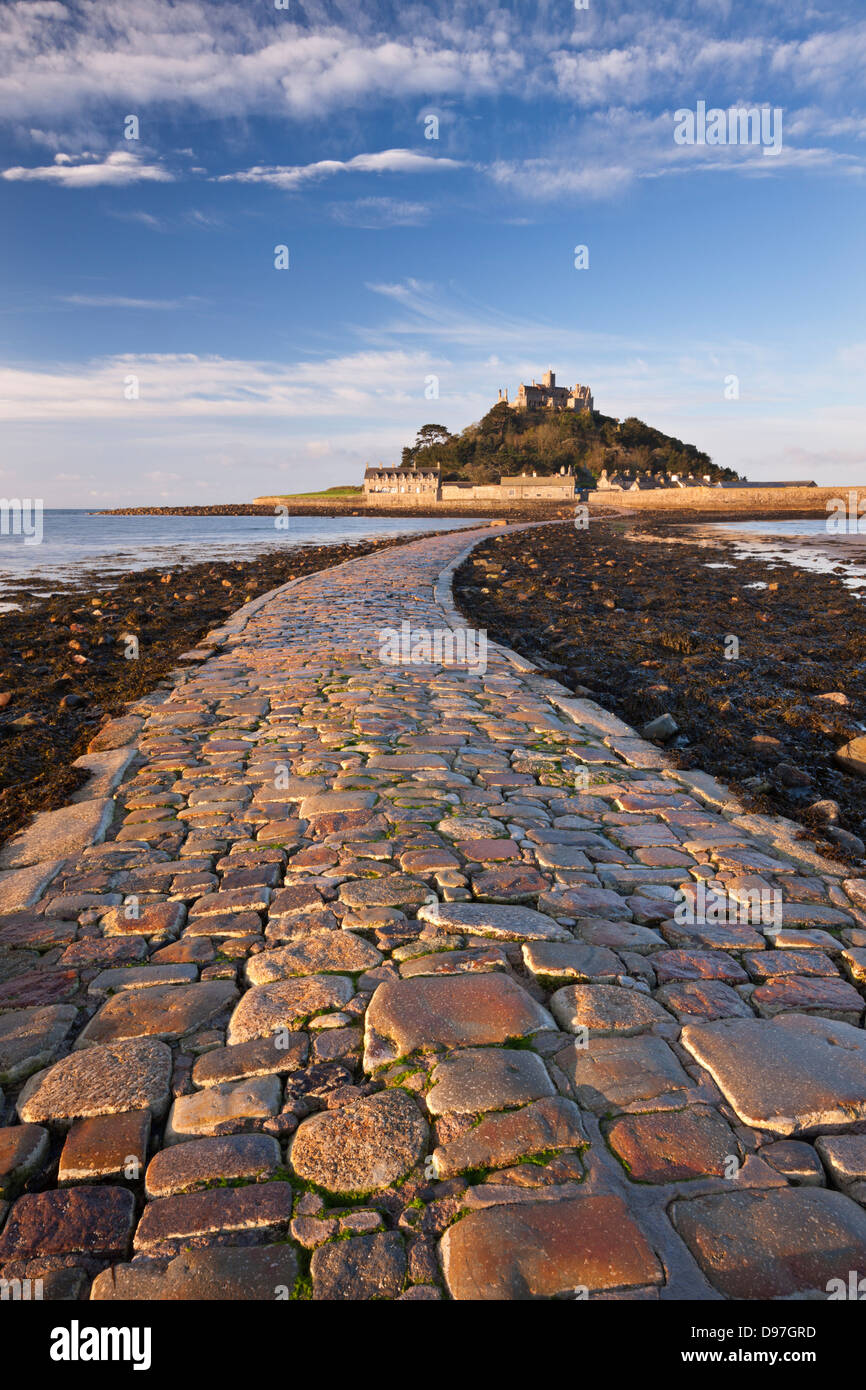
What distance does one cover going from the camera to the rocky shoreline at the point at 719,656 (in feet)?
17.4

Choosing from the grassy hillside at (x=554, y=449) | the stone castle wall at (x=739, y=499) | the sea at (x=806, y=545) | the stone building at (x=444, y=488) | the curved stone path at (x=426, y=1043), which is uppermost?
the grassy hillside at (x=554, y=449)

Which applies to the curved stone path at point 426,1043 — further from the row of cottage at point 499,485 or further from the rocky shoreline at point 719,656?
the row of cottage at point 499,485

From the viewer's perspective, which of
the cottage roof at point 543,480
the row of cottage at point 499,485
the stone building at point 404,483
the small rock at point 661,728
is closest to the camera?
the small rock at point 661,728

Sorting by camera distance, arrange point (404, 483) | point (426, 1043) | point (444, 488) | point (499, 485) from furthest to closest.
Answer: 1. point (404, 483)
2. point (444, 488)
3. point (499, 485)
4. point (426, 1043)

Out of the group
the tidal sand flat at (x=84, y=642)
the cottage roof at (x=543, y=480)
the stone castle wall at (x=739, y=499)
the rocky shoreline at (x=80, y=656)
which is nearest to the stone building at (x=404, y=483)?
the cottage roof at (x=543, y=480)

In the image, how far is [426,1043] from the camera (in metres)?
2.27

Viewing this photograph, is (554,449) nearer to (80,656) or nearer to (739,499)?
(739,499)

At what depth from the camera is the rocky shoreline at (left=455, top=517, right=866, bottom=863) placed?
531 cm

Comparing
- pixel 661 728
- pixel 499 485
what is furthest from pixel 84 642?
pixel 499 485

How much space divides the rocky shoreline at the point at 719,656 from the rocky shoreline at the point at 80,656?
4.05 metres

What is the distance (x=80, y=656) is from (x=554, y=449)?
3708 inches

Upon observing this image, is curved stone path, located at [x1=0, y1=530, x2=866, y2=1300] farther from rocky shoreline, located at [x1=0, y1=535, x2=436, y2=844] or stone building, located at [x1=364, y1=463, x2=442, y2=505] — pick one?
stone building, located at [x1=364, y1=463, x2=442, y2=505]
